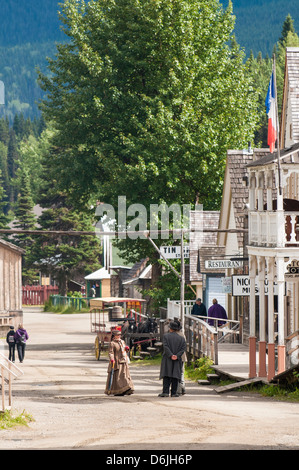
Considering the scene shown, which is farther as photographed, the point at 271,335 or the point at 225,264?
the point at 225,264

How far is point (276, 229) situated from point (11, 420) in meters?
9.10

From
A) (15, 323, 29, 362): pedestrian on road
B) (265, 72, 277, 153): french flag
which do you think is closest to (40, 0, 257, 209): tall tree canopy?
(15, 323, 29, 362): pedestrian on road

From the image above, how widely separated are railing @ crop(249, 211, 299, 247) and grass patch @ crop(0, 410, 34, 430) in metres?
8.30

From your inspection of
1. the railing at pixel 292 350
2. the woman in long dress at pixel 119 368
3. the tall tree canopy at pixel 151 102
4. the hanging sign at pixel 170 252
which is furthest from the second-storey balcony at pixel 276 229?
the tall tree canopy at pixel 151 102

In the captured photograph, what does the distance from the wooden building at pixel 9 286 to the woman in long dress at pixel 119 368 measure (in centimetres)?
2653

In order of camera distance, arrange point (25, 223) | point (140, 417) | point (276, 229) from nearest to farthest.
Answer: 1. point (140, 417)
2. point (276, 229)
3. point (25, 223)

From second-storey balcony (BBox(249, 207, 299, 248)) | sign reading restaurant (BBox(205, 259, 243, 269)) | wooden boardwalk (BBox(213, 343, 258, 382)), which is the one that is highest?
second-storey balcony (BBox(249, 207, 299, 248))

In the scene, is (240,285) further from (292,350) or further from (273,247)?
(292,350)

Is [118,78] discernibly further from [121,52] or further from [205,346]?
[205,346]

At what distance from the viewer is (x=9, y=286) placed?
5003cm

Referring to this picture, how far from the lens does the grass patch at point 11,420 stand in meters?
17.0

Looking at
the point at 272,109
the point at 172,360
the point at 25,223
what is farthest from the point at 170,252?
the point at 25,223

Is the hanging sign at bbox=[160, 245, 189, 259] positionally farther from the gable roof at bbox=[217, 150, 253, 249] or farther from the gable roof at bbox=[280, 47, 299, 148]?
the gable roof at bbox=[217, 150, 253, 249]

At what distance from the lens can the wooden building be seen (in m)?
49.4
